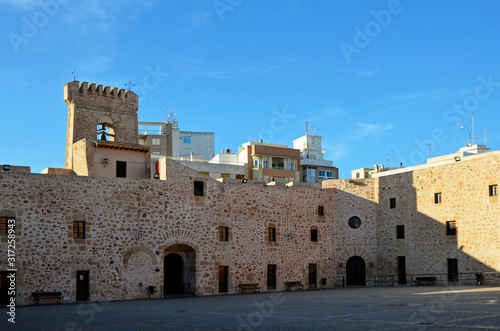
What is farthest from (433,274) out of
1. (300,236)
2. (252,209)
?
(252,209)

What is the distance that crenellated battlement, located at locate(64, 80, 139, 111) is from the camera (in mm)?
36938

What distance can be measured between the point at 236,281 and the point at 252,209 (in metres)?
3.85

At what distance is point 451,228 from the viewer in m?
29.6

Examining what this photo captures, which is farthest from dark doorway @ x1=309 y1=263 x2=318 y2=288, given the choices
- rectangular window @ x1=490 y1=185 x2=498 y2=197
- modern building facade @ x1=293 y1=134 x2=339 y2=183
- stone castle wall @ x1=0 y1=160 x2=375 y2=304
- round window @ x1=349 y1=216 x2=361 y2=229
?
modern building facade @ x1=293 y1=134 x2=339 y2=183

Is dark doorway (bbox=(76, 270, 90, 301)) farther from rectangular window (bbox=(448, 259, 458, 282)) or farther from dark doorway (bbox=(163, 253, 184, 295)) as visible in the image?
rectangular window (bbox=(448, 259, 458, 282))

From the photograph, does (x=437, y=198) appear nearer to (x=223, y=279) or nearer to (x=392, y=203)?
(x=392, y=203)

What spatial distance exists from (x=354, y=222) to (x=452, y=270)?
6.17 m

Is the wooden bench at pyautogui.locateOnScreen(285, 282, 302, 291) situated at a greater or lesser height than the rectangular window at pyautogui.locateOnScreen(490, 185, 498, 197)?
lesser

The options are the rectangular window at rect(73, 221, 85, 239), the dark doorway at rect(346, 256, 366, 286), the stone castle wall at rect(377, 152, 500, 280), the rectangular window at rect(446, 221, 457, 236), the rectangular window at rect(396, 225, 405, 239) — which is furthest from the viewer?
the dark doorway at rect(346, 256, 366, 286)

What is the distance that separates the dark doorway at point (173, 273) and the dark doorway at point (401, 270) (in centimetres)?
1195

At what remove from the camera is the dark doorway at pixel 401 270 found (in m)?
31.7

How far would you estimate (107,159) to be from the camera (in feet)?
113

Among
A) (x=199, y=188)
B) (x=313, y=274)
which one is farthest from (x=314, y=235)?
(x=199, y=188)

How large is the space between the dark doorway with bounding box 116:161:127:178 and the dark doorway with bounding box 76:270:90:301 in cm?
1035
